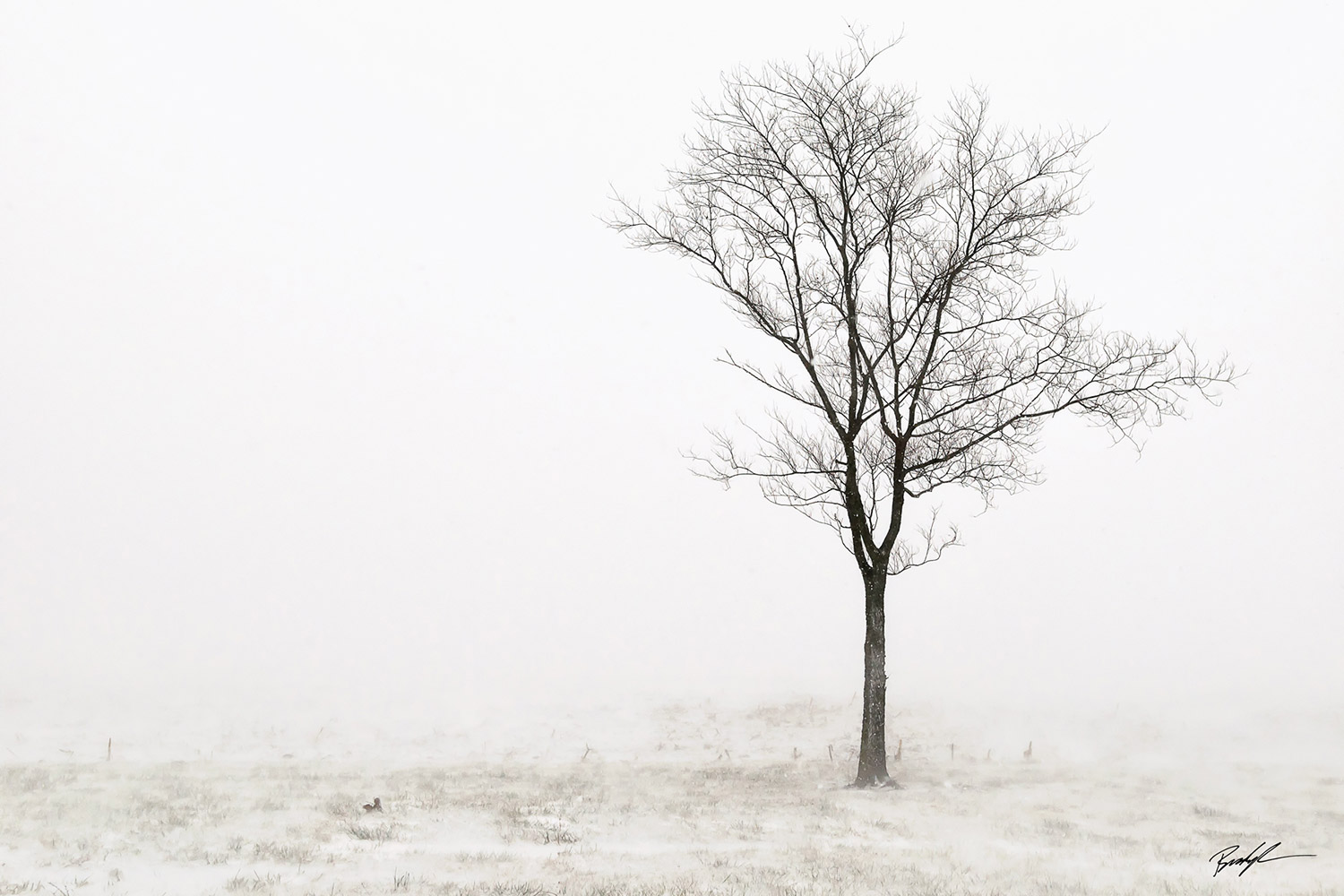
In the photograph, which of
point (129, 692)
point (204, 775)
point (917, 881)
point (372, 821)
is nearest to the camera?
point (917, 881)

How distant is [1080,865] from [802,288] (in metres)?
9.59

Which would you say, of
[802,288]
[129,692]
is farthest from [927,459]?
[129,692]

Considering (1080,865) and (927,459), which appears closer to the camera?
(1080,865)

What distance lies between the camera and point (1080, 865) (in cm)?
1042

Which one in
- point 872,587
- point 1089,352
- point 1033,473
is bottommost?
point 872,587

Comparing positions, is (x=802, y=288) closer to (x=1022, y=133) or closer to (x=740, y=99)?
→ (x=740, y=99)
